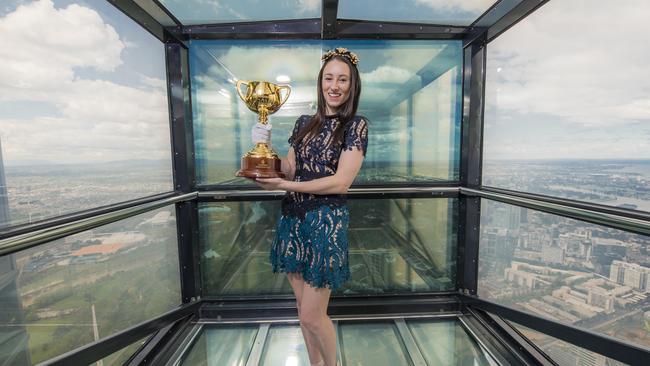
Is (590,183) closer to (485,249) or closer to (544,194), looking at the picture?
(544,194)

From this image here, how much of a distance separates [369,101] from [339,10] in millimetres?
692

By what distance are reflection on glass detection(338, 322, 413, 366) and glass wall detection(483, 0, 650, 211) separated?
4.44ft

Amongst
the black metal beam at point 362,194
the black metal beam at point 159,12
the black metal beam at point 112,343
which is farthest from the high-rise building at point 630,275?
the black metal beam at point 159,12

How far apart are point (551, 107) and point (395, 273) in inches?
63.6

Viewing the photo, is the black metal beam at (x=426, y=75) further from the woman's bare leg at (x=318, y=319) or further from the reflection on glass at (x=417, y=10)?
the woman's bare leg at (x=318, y=319)

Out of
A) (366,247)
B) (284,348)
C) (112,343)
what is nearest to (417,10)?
(366,247)

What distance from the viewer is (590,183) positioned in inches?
60.1

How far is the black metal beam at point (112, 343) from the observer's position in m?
1.31

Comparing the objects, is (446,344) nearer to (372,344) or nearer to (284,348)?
(372,344)

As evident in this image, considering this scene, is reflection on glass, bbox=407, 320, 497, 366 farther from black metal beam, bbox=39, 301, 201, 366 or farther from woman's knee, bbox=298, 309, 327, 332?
black metal beam, bbox=39, 301, 201, 366

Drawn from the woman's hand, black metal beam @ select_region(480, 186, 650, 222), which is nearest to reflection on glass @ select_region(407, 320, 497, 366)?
→ black metal beam @ select_region(480, 186, 650, 222)

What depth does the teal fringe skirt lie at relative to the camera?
1.35m

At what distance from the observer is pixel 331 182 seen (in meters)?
1.27

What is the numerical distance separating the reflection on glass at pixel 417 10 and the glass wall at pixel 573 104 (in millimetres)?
305
